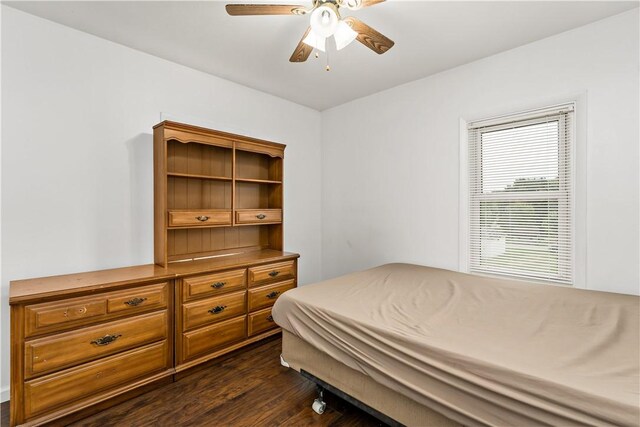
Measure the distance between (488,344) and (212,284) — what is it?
6.46 ft

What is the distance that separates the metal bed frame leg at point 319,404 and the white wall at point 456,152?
5.69 feet

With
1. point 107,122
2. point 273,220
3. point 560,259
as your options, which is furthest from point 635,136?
point 107,122

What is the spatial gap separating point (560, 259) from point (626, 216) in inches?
20.2

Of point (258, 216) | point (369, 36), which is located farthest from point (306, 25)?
point (258, 216)

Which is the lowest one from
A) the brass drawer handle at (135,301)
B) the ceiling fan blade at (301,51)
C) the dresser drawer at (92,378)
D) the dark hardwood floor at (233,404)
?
the dark hardwood floor at (233,404)

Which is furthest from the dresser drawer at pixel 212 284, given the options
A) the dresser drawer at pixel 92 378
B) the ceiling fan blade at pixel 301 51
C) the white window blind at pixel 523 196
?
the white window blind at pixel 523 196

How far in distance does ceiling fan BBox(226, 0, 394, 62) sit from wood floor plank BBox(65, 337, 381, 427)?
2.30m

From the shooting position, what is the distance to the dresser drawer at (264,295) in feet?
9.03

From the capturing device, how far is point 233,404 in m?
2.01

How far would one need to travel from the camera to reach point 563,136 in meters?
2.41

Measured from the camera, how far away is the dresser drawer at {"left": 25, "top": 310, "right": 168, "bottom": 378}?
1.70 meters

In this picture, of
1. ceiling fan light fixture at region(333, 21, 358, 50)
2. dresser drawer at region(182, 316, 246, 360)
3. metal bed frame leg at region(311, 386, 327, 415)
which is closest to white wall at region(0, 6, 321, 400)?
dresser drawer at region(182, 316, 246, 360)

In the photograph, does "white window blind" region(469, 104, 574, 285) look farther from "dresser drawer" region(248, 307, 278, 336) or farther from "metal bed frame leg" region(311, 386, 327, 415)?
"dresser drawer" region(248, 307, 278, 336)

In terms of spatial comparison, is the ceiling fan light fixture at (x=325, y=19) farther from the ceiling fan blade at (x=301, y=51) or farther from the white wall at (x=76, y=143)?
the white wall at (x=76, y=143)
